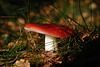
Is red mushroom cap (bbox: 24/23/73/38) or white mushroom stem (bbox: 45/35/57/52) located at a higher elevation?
red mushroom cap (bbox: 24/23/73/38)

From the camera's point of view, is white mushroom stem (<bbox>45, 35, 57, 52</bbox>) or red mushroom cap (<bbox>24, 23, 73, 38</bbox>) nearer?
red mushroom cap (<bbox>24, 23, 73, 38</bbox>)

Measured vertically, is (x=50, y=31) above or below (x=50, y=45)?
above

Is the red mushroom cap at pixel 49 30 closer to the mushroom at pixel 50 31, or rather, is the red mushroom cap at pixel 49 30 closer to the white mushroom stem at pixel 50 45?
the mushroom at pixel 50 31

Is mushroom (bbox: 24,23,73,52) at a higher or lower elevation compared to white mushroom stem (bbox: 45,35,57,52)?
higher

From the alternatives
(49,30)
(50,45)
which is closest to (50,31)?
(49,30)

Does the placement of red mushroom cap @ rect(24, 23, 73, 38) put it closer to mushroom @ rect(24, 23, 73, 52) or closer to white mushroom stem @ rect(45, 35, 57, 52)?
mushroom @ rect(24, 23, 73, 52)

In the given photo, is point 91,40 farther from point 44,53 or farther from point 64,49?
point 44,53

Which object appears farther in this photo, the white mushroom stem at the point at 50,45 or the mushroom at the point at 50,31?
the white mushroom stem at the point at 50,45

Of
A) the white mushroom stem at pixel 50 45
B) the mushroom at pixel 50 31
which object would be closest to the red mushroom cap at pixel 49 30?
the mushroom at pixel 50 31

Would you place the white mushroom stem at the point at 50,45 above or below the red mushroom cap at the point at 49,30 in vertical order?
below

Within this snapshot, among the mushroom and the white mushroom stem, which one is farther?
the white mushroom stem

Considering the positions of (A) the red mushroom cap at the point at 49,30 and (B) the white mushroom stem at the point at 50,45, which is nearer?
(A) the red mushroom cap at the point at 49,30

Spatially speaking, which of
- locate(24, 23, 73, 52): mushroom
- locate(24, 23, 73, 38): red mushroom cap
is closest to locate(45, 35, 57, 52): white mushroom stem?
locate(24, 23, 73, 52): mushroom

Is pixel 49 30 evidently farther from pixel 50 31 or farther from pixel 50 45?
pixel 50 45
